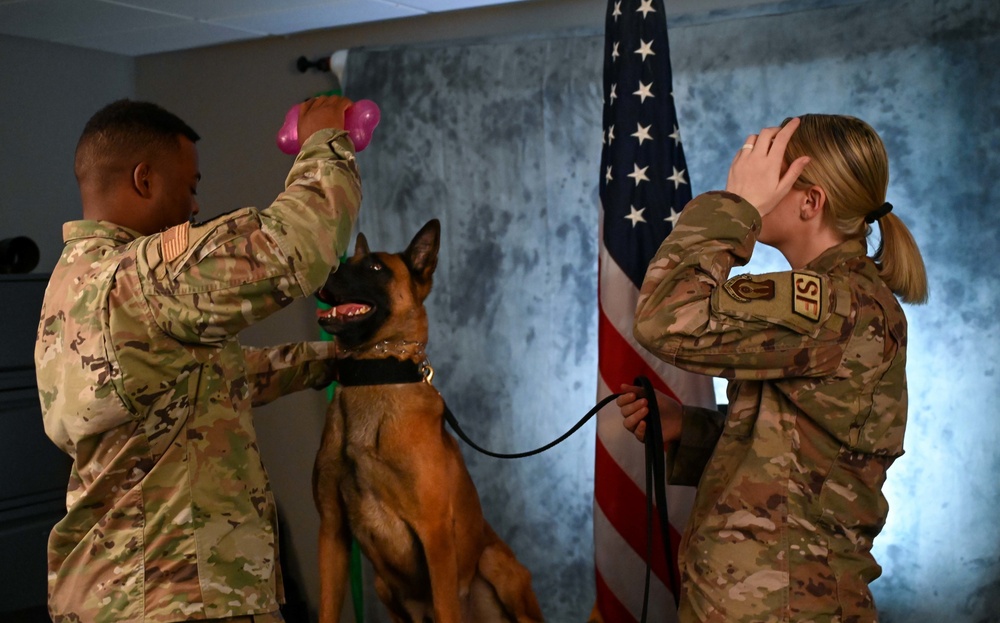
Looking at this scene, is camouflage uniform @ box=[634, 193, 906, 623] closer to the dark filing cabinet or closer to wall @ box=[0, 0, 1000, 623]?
wall @ box=[0, 0, 1000, 623]

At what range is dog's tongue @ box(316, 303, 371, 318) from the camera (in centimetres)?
196

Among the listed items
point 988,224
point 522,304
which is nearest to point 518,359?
point 522,304

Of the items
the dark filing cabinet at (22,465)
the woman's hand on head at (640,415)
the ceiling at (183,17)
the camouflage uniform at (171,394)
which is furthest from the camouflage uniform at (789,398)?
the dark filing cabinet at (22,465)

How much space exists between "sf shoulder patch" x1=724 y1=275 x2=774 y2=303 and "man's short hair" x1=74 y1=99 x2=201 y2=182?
934 millimetres

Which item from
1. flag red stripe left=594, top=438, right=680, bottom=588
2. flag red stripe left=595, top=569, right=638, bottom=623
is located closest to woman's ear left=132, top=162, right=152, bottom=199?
flag red stripe left=594, top=438, right=680, bottom=588

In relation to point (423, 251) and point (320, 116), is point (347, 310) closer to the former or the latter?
point (423, 251)

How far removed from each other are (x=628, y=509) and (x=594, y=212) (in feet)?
3.92

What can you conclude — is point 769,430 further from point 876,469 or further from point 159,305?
point 159,305

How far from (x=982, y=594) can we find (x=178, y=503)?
7.75ft

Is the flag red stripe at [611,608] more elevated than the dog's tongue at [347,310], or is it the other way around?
the dog's tongue at [347,310]

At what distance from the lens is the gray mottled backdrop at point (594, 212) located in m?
2.65

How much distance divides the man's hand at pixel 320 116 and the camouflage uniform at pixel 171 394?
0.07 m

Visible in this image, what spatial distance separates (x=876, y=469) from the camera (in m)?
1.40

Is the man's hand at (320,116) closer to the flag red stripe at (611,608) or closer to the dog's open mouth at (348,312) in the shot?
the dog's open mouth at (348,312)
